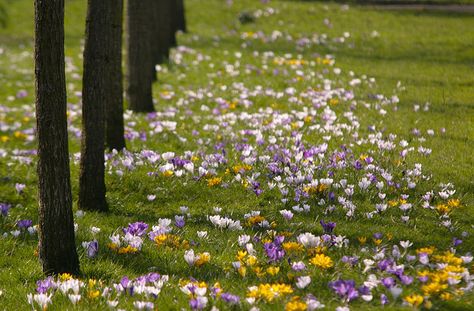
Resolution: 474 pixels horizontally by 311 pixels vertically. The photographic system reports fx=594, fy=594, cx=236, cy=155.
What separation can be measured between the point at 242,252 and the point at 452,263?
2034 mm

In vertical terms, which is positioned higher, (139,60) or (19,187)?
(139,60)

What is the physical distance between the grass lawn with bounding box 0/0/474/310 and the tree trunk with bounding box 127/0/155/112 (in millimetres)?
725

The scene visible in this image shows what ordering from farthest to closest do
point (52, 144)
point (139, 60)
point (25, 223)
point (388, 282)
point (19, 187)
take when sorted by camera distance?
point (139, 60) < point (19, 187) < point (25, 223) < point (52, 144) < point (388, 282)

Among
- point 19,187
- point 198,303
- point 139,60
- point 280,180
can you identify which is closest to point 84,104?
point 19,187

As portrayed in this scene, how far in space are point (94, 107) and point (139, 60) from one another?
618cm

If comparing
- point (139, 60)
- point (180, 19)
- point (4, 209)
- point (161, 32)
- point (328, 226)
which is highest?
point (180, 19)

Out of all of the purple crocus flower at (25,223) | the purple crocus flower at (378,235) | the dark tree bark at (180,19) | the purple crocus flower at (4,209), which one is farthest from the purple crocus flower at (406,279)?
the dark tree bark at (180,19)

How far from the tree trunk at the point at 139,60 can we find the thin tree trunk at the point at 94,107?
5.55 metres

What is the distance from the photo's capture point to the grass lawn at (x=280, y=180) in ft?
18.6

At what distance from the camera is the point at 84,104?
26.9 ft

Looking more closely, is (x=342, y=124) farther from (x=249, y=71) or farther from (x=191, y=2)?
(x=191, y=2)

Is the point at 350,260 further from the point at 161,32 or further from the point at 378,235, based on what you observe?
the point at 161,32

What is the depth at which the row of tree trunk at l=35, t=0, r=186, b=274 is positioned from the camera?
5930mm

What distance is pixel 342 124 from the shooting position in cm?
1107
